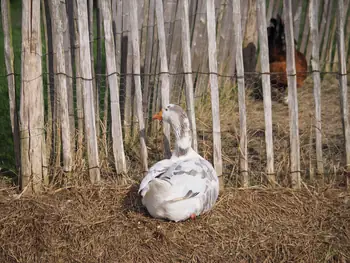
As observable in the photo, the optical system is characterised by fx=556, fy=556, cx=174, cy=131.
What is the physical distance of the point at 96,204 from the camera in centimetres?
442

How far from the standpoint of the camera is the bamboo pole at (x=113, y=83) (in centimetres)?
448

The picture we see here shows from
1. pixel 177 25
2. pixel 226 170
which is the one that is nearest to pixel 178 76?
pixel 177 25

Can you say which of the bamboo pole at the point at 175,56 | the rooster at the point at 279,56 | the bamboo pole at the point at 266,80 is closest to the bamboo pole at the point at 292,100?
the bamboo pole at the point at 266,80

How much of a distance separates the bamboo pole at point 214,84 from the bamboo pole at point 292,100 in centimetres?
59

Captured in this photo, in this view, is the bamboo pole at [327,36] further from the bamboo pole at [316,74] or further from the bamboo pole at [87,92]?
the bamboo pole at [87,92]

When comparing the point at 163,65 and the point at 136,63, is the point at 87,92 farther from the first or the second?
the point at 163,65

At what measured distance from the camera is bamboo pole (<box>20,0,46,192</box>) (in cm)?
443

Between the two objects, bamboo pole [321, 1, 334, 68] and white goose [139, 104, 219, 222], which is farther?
bamboo pole [321, 1, 334, 68]

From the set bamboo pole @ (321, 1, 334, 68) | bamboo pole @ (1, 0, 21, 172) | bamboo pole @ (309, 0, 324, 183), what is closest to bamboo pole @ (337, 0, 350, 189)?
bamboo pole @ (309, 0, 324, 183)

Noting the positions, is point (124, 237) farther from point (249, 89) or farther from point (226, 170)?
point (249, 89)

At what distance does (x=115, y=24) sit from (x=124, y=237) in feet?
6.67

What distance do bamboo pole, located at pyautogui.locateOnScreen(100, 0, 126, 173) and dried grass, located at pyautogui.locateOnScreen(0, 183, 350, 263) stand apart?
35 cm

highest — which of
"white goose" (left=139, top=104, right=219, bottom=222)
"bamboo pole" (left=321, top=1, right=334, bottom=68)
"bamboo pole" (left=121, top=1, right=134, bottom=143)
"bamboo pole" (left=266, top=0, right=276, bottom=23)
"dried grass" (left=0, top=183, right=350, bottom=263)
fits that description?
"bamboo pole" (left=266, top=0, right=276, bottom=23)

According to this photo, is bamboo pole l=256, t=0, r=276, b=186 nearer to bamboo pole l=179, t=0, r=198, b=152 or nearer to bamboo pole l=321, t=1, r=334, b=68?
bamboo pole l=179, t=0, r=198, b=152
